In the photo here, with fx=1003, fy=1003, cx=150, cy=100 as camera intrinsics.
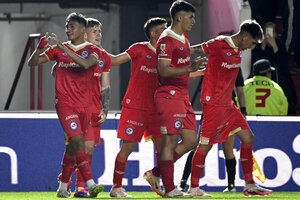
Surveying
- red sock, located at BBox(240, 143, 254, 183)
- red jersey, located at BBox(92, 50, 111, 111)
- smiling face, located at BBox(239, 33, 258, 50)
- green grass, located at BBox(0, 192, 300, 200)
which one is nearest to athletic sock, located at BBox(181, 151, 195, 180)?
green grass, located at BBox(0, 192, 300, 200)

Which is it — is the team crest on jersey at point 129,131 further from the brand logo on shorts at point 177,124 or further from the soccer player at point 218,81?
the brand logo on shorts at point 177,124

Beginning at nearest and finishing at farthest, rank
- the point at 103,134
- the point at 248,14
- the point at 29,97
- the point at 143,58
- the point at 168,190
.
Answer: the point at 168,190, the point at 143,58, the point at 103,134, the point at 248,14, the point at 29,97

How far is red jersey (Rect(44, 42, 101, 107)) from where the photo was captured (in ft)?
34.3

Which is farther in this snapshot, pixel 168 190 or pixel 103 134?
pixel 103 134

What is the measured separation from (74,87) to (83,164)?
0.82 m

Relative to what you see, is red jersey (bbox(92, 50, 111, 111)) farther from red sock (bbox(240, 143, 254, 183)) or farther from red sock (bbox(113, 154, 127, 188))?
red sock (bbox(240, 143, 254, 183))

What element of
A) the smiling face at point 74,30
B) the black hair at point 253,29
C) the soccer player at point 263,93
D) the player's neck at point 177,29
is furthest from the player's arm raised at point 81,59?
the soccer player at point 263,93

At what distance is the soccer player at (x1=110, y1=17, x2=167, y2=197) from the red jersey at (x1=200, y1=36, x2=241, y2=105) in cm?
61

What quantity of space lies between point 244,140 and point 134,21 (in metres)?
6.22

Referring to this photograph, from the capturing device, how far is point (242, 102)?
11.5 metres

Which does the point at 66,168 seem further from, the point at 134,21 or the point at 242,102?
the point at 134,21

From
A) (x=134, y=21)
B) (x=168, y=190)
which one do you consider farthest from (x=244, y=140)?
(x=134, y=21)

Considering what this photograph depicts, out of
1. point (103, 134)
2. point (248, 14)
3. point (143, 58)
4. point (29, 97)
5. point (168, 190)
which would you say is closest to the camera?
point (168, 190)

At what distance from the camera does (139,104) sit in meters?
11.1
